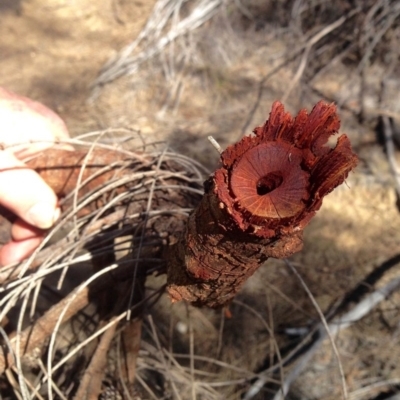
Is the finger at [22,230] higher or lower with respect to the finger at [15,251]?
higher

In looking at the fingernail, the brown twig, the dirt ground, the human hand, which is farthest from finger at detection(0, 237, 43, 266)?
the dirt ground

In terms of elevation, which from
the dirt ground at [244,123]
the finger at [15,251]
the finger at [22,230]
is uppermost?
the dirt ground at [244,123]

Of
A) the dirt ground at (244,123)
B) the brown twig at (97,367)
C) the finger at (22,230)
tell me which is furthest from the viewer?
the dirt ground at (244,123)

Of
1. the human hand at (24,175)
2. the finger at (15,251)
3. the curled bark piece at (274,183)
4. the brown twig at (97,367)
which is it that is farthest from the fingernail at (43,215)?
the curled bark piece at (274,183)

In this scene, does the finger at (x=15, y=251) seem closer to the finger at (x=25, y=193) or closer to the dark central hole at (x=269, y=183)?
the finger at (x=25, y=193)

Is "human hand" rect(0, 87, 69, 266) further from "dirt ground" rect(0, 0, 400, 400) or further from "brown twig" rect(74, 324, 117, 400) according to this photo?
"dirt ground" rect(0, 0, 400, 400)

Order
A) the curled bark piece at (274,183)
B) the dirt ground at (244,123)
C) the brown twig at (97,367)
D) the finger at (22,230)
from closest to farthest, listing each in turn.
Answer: the curled bark piece at (274,183)
the brown twig at (97,367)
the finger at (22,230)
the dirt ground at (244,123)

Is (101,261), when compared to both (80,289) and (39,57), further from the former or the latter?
(39,57)

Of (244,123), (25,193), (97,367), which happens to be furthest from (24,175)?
(244,123)
